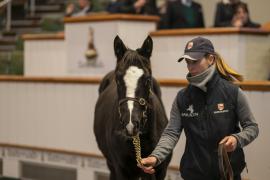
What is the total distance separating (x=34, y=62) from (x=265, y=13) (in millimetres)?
4196

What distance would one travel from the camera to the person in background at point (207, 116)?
5.02 meters

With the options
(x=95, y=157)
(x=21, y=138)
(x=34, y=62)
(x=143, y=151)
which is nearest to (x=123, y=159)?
(x=143, y=151)

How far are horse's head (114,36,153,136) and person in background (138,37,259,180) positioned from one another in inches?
24.9

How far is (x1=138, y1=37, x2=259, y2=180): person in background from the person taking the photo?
5020 mm

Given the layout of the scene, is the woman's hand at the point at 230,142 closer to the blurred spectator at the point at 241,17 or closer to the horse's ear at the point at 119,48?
the horse's ear at the point at 119,48

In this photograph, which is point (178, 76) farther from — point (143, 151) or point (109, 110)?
point (143, 151)

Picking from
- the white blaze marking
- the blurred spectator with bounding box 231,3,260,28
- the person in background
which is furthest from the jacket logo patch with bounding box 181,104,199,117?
the blurred spectator with bounding box 231,3,260,28

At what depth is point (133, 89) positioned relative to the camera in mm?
6016

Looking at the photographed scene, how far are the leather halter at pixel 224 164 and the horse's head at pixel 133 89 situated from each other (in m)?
0.96

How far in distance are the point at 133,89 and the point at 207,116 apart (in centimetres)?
106

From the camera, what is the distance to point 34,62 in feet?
44.2

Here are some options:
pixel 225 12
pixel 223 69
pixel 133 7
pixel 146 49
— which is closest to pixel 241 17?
pixel 225 12

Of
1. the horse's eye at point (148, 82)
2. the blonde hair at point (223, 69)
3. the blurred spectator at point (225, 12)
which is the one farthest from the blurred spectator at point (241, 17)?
the blonde hair at point (223, 69)

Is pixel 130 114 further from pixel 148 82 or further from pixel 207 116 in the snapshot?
pixel 207 116
